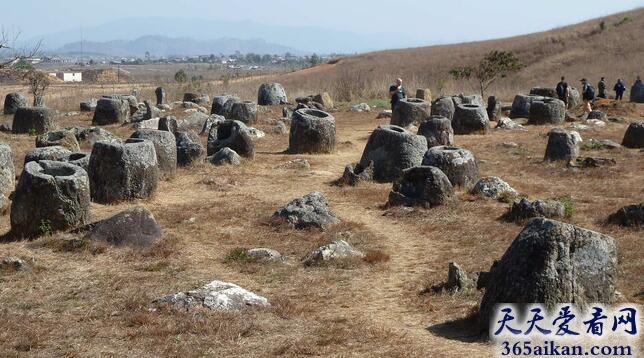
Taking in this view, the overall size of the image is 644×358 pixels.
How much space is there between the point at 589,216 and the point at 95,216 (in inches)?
366

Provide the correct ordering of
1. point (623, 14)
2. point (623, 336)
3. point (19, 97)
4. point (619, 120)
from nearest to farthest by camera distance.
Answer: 1. point (623, 336)
2. point (619, 120)
3. point (19, 97)
4. point (623, 14)

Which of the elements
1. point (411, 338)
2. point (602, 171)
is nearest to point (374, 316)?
point (411, 338)

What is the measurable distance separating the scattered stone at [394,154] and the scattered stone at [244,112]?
1183 cm

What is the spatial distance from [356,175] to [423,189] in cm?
316

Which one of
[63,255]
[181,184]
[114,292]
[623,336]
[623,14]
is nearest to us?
[623,336]

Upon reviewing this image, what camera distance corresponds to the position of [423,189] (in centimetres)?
1580

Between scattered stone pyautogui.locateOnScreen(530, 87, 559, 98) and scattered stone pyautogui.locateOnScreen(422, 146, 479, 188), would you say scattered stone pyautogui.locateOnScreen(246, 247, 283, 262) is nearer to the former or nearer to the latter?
scattered stone pyautogui.locateOnScreen(422, 146, 479, 188)

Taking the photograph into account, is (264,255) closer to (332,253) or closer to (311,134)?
(332,253)

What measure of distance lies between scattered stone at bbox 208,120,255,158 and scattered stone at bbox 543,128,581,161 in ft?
26.9

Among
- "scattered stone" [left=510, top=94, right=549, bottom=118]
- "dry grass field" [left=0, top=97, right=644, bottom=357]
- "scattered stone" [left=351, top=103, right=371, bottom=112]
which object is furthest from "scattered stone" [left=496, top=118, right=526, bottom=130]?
"dry grass field" [left=0, top=97, right=644, bottom=357]

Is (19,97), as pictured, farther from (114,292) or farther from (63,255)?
(114,292)

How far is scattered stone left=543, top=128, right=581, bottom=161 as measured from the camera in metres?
21.2

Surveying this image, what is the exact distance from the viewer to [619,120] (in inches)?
1224

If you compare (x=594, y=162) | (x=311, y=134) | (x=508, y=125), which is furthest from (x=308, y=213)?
(x=508, y=125)
